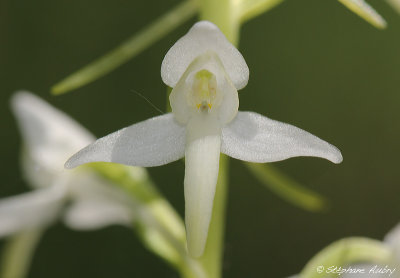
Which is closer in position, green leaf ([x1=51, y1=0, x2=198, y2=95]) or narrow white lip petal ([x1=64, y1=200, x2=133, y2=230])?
green leaf ([x1=51, y1=0, x2=198, y2=95])

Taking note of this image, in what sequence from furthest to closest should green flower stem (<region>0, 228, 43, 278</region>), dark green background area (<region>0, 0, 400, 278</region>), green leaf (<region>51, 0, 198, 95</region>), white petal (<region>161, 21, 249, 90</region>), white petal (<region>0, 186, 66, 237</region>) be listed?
dark green background area (<region>0, 0, 400, 278</region>) < green flower stem (<region>0, 228, 43, 278</region>) < white petal (<region>0, 186, 66, 237</region>) < green leaf (<region>51, 0, 198, 95</region>) < white petal (<region>161, 21, 249, 90</region>)

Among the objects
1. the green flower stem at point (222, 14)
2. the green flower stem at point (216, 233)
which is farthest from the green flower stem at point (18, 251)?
the green flower stem at point (222, 14)

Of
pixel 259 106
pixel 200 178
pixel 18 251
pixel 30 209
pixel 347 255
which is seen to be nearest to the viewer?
pixel 200 178

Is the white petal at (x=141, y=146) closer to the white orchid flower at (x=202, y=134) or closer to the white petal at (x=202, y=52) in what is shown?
the white orchid flower at (x=202, y=134)

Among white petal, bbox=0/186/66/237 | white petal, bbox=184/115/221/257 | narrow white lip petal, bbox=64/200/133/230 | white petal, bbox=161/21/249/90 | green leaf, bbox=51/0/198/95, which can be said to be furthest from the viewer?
narrow white lip petal, bbox=64/200/133/230

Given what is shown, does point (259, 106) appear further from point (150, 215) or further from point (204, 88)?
point (204, 88)

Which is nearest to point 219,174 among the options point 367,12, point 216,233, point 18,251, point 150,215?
point 216,233

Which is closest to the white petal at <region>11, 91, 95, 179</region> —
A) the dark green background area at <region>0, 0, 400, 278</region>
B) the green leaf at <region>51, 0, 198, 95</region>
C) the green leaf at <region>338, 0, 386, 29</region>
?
the green leaf at <region>51, 0, 198, 95</region>

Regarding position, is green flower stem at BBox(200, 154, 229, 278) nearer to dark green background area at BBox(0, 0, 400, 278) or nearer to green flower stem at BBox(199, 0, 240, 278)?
green flower stem at BBox(199, 0, 240, 278)
